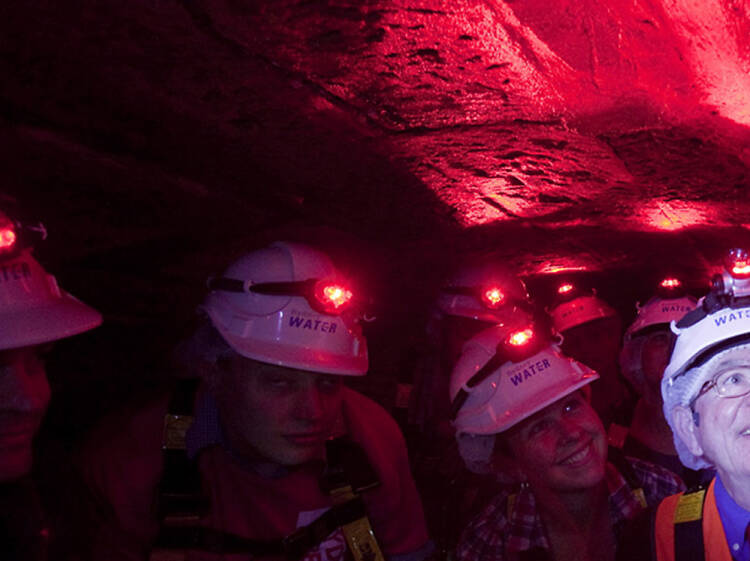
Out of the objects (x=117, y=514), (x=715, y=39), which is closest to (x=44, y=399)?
(x=117, y=514)

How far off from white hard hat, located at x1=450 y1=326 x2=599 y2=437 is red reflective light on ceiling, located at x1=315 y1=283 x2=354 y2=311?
104 cm

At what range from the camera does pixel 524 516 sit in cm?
336

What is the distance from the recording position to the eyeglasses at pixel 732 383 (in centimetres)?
216

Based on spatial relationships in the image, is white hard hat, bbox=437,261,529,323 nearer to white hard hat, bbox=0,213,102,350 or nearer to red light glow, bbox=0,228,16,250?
white hard hat, bbox=0,213,102,350

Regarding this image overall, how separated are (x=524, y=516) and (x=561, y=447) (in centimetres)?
50

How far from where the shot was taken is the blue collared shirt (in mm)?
2143

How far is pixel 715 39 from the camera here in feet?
5.81

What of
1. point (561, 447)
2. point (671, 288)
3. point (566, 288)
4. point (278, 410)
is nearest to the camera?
point (278, 410)

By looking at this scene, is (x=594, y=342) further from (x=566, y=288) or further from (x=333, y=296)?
(x=333, y=296)

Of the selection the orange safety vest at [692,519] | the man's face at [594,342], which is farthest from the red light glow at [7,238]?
the man's face at [594,342]

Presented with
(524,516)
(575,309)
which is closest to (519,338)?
(524,516)

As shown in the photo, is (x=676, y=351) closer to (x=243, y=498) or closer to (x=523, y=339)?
(x=523, y=339)

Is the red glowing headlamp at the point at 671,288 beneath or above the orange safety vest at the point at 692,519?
beneath

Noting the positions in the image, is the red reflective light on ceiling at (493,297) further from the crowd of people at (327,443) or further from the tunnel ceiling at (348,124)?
the tunnel ceiling at (348,124)
